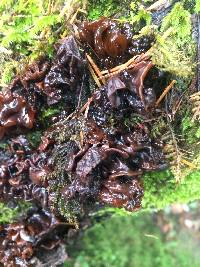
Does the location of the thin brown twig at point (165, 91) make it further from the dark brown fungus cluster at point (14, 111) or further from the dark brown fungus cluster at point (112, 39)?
the dark brown fungus cluster at point (14, 111)

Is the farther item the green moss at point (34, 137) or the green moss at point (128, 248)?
the green moss at point (128, 248)

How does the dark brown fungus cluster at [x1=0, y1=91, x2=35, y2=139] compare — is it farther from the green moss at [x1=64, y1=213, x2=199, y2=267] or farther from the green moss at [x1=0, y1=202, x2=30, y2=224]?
the green moss at [x1=64, y1=213, x2=199, y2=267]

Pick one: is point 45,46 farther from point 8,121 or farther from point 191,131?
point 191,131

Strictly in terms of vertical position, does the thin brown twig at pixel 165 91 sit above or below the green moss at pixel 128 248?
above

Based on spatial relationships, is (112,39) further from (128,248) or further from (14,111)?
(128,248)

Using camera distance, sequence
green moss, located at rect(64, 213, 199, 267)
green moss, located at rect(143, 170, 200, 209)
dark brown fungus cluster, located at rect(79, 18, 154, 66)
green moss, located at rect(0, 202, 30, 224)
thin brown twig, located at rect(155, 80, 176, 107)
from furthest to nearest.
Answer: green moss, located at rect(64, 213, 199, 267)
green moss, located at rect(0, 202, 30, 224)
green moss, located at rect(143, 170, 200, 209)
thin brown twig, located at rect(155, 80, 176, 107)
dark brown fungus cluster, located at rect(79, 18, 154, 66)

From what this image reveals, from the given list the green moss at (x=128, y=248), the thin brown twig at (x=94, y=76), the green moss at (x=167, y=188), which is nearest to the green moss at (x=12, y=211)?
→ the green moss at (x=167, y=188)

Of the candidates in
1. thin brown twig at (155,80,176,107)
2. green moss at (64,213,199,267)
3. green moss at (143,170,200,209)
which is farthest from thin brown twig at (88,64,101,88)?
green moss at (64,213,199,267)

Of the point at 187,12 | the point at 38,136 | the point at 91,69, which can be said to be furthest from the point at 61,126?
the point at 187,12
